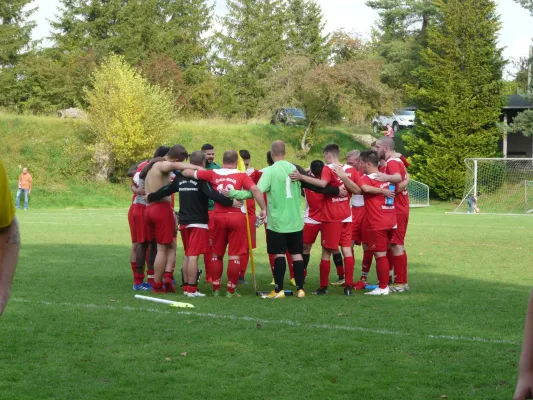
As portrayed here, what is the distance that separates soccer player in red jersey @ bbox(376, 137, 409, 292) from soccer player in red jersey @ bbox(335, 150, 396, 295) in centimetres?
20

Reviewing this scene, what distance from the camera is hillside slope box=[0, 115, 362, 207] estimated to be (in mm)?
43062

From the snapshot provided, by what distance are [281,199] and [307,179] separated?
1.46 feet

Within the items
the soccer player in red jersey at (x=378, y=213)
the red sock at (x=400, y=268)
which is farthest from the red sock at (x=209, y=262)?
the red sock at (x=400, y=268)

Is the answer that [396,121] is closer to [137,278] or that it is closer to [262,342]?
[137,278]

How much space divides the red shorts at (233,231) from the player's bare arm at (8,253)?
7.72 m

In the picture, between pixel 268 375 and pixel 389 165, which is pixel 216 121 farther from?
pixel 268 375

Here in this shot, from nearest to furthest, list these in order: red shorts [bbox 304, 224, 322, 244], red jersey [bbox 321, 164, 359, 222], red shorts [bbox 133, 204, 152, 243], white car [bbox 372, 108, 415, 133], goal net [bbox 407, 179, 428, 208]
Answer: red jersey [bbox 321, 164, 359, 222], red shorts [bbox 304, 224, 322, 244], red shorts [bbox 133, 204, 152, 243], goal net [bbox 407, 179, 428, 208], white car [bbox 372, 108, 415, 133]

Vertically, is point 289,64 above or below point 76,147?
above

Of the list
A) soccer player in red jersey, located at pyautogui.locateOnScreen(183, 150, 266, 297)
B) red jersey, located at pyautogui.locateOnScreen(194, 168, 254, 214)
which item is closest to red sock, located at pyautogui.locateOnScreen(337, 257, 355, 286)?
soccer player in red jersey, located at pyautogui.locateOnScreen(183, 150, 266, 297)

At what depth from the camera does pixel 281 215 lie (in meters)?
11.2

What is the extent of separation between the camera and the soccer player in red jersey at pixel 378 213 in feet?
37.8

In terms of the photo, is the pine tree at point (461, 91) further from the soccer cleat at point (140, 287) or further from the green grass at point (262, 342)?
the soccer cleat at point (140, 287)

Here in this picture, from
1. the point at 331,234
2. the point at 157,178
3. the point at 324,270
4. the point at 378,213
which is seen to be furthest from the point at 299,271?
the point at 157,178

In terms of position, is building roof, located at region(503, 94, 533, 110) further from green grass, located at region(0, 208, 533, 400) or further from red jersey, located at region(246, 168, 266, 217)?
green grass, located at region(0, 208, 533, 400)
